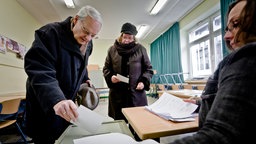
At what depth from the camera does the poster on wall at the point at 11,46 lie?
2.98 meters

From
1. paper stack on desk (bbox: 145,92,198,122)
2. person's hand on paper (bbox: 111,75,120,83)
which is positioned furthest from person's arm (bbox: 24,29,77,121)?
person's hand on paper (bbox: 111,75,120,83)

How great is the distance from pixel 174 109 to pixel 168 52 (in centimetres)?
526

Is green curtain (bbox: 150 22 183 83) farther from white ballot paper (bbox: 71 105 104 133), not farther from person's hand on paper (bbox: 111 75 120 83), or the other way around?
white ballot paper (bbox: 71 105 104 133)

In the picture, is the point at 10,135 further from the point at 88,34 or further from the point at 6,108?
the point at 88,34

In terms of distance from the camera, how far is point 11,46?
10.8 ft

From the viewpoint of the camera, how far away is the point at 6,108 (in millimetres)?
2033

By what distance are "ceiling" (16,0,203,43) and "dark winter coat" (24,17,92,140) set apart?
3.17 m

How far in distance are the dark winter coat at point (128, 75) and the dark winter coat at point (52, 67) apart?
24.6 inches

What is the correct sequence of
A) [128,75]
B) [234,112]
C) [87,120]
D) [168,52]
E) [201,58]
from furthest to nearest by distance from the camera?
[168,52] < [201,58] < [128,75] < [87,120] < [234,112]

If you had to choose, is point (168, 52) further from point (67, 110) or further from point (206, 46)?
point (67, 110)

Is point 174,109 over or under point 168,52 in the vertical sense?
under

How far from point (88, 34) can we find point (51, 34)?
21cm

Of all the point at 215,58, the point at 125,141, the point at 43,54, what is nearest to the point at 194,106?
the point at 125,141

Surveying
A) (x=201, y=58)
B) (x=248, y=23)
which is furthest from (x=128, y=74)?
(x=201, y=58)
